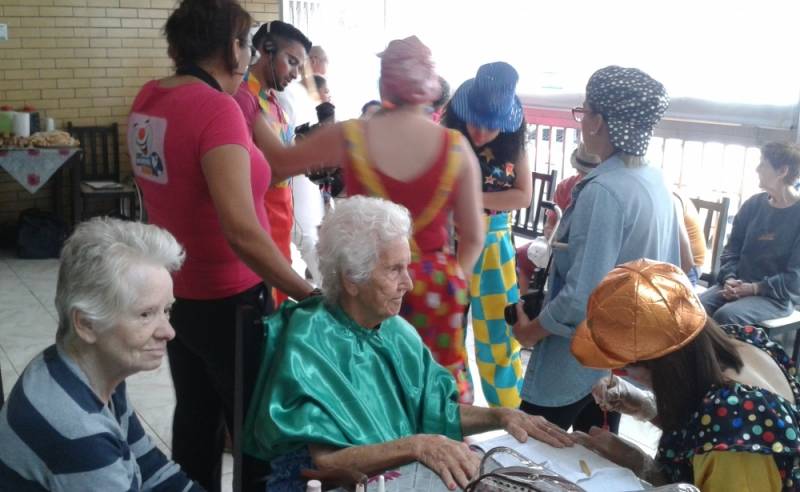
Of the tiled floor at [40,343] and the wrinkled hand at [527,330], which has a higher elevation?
the wrinkled hand at [527,330]

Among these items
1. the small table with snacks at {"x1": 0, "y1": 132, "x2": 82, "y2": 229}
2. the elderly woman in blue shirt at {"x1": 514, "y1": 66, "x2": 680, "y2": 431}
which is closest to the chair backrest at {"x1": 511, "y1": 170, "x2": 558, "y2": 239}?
the elderly woman in blue shirt at {"x1": 514, "y1": 66, "x2": 680, "y2": 431}

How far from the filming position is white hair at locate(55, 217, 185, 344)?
1466 mm

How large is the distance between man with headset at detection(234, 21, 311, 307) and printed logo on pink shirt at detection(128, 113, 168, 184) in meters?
0.61

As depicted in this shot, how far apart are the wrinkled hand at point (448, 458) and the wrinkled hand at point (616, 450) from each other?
289 mm

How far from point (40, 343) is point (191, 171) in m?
3.12

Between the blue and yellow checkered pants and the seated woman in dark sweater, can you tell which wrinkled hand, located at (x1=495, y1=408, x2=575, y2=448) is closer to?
the blue and yellow checkered pants

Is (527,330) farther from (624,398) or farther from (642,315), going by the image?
(642,315)

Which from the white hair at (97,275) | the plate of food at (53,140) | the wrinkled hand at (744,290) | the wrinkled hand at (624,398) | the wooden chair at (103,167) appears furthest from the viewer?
the wooden chair at (103,167)

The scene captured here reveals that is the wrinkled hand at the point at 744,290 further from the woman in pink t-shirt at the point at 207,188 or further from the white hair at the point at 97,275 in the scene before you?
the white hair at the point at 97,275

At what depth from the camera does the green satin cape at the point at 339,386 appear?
5.83ft

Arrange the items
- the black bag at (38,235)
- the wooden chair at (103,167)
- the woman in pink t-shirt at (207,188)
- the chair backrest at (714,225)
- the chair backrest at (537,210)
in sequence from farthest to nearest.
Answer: the wooden chair at (103,167)
the black bag at (38,235)
the chair backrest at (537,210)
the chair backrest at (714,225)
the woman in pink t-shirt at (207,188)

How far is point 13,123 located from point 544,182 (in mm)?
4285

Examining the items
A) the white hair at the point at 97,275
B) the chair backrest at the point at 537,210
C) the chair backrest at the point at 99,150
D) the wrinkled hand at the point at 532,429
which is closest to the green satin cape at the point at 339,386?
the wrinkled hand at the point at 532,429

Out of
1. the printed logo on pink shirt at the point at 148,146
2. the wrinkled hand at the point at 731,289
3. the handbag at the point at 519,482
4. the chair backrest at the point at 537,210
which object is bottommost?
the wrinkled hand at the point at 731,289
